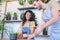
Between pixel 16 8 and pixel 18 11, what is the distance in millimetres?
44

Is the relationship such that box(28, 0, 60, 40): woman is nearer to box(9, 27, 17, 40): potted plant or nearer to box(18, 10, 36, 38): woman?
box(18, 10, 36, 38): woman

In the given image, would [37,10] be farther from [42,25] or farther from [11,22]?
[11,22]

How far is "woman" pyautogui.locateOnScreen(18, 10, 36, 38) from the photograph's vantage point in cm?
189

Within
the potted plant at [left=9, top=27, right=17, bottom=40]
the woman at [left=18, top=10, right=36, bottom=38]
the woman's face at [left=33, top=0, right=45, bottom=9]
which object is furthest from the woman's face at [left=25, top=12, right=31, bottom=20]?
the potted plant at [left=9, top=27, right=17, bottom=40]

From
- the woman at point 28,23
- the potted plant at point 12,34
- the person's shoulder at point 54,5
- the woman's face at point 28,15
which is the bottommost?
the potted plant at point 12,34

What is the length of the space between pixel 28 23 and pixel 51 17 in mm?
311

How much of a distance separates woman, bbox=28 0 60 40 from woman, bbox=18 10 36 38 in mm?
77

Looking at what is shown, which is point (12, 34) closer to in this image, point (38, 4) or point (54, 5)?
point (38, 4)

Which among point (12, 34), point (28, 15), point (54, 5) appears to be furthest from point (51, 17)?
point (12, 34)

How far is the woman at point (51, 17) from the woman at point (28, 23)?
0.25 ft

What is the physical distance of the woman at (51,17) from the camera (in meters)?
1.73

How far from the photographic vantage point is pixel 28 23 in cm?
191

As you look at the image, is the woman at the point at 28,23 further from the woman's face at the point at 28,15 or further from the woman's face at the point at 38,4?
the woman's face at the point at 38,4

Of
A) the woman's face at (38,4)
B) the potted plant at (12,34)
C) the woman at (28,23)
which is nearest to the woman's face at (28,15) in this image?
the woman at (28,23)
